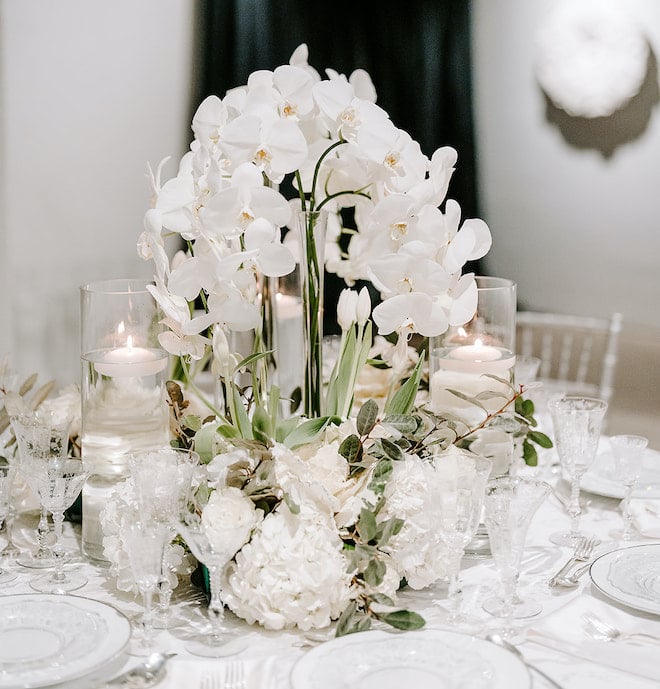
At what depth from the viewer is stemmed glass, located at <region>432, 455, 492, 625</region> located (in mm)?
1090

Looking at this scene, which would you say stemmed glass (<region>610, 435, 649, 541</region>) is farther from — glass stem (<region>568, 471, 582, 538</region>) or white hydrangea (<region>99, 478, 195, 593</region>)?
white hydrangea (<region>99, 478, 195, 593</region>)

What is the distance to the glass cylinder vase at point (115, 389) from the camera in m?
1.30

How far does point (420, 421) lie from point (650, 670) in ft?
1.33

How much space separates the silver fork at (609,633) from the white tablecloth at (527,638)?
11mm

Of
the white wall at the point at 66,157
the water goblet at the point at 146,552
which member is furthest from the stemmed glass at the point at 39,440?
the white wall at the point at 66,157

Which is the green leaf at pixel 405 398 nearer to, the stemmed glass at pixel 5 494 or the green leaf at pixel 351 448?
the green leaf at pixel 351 448

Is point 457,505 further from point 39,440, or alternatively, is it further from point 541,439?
point 39,440

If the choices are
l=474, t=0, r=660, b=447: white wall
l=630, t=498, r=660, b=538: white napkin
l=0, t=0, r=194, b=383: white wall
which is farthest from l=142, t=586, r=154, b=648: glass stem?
l=474, t=0, r=660, b=447: white wall

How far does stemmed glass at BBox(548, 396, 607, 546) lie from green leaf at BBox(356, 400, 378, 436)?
346 mm

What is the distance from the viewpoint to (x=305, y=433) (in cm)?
119

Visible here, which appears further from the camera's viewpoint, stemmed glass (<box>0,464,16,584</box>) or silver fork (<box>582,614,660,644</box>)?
stemmed glass (<box>0,464,16,584</box>)

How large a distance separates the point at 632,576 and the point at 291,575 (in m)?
0.49

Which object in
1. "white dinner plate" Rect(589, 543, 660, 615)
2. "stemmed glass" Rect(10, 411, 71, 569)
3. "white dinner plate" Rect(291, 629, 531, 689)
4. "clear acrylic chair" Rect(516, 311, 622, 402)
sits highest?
"stemmed glass" Rect(10, 411, 71, 569)

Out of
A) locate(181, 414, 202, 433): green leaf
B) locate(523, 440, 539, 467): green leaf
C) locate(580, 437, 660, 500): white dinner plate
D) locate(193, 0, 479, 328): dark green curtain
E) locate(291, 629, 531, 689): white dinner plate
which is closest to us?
locate(291, 629, 531, 689): white dinner plate
